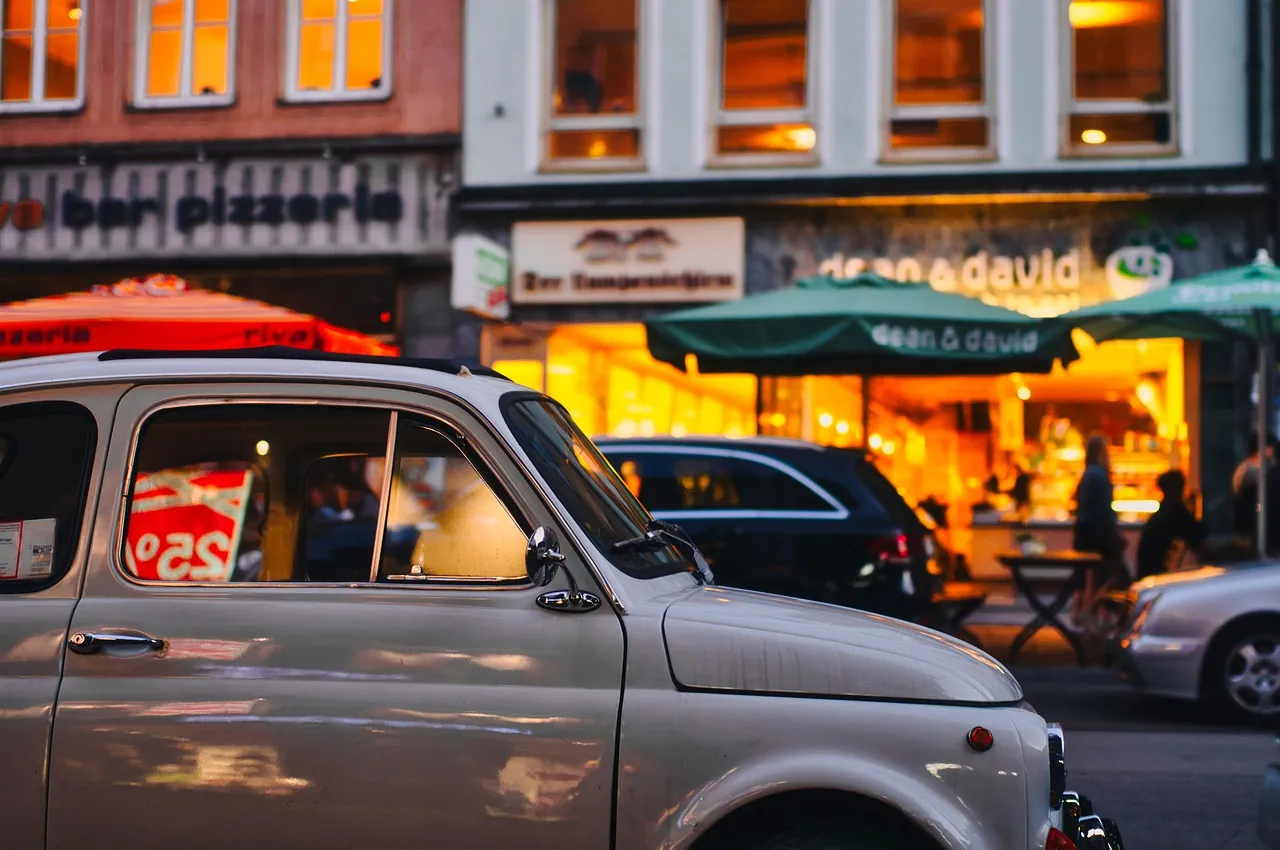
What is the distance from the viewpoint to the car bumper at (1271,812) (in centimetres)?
489

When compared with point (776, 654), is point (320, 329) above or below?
above

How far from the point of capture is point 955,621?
10.8m

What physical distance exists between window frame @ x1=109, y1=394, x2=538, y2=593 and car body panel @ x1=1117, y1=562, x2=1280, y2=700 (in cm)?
669

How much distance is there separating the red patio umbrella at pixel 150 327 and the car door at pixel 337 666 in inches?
243

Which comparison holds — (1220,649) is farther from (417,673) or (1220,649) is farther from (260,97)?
(260,97)

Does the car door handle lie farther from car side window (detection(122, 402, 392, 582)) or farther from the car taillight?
the car taillight

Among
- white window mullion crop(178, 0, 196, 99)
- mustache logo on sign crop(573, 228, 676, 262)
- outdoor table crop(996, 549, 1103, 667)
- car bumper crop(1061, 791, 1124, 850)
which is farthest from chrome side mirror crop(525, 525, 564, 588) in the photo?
white window mullion crop(178, 0, 196, 99)

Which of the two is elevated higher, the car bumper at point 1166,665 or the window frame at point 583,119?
the window frame at point 583,119

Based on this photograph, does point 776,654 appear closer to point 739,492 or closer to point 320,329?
point 739,492

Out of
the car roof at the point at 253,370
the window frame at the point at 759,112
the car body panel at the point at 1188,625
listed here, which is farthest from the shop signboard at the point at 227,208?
the car roof at the point at 253,370

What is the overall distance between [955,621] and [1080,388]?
727 centimetres

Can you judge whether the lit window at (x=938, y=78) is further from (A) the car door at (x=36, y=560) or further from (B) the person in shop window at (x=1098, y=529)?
(A) the car door at (x=36, y=560)

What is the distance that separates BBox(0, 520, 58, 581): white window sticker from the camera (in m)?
3.77

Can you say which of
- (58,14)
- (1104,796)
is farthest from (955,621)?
(58,14)
